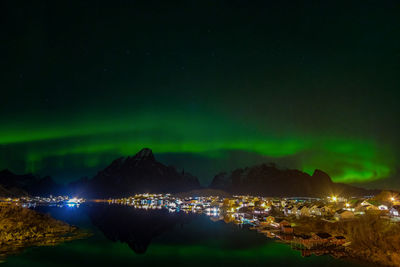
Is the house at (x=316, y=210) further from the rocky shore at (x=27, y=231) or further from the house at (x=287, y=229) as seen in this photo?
the rocky shore at (x=27, y=231)

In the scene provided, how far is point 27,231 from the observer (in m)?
36.3

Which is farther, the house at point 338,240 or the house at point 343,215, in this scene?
the house at point 343,215

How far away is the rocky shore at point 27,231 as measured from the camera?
32650 millimetres

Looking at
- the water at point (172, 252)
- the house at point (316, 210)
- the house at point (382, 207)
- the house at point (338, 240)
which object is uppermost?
the house at point (382, 207)

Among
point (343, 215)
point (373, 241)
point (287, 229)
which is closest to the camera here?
point (373, 241)

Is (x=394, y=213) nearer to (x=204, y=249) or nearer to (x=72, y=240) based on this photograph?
(x=204, y=249)

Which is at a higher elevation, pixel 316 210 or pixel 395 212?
pixel 395 212

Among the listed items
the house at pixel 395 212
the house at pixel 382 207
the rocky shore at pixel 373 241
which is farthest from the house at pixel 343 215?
the rocky shore at pixel 373 241

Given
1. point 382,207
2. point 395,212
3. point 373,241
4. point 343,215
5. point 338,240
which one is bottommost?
point 338,240

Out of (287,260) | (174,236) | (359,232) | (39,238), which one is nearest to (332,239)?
(359,232)

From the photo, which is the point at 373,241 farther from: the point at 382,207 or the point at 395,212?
the point at 382,207

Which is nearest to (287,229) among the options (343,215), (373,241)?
(343,215)

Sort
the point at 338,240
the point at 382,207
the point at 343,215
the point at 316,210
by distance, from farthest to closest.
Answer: the point at 316,210 < the point at 382,207 < the point at 343,215 < the point at 338,240

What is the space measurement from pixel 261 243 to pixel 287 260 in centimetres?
925
